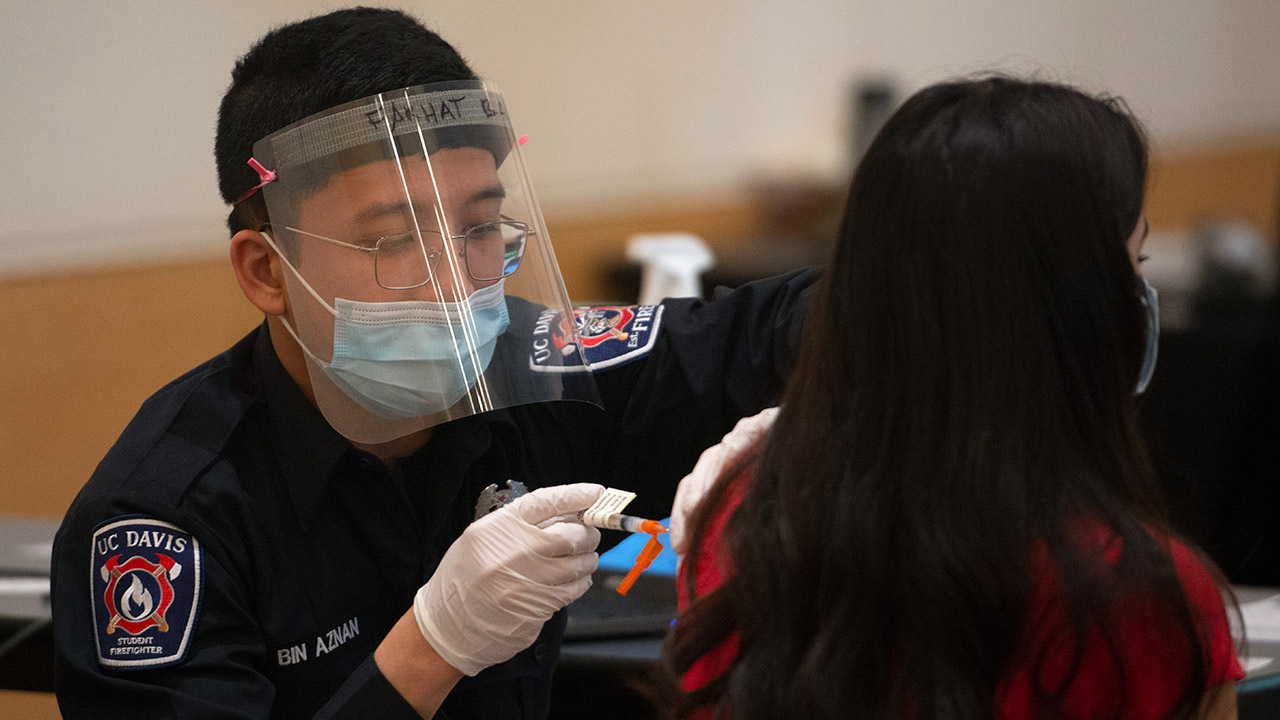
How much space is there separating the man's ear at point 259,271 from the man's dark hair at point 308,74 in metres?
0.02

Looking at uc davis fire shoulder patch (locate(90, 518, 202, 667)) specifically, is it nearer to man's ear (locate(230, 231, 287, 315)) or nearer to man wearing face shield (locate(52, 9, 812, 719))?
man wearing face shield (locate(52, 9, 812, 719))

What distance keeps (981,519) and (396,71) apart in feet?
2.54

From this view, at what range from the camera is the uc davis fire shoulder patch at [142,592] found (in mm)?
1028

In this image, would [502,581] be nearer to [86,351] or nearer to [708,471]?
[708,471]

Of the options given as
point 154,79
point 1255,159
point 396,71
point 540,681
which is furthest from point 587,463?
point 1255,159

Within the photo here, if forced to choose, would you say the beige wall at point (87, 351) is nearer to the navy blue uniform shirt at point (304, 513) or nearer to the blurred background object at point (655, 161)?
the blurred background object at point (655, 161)

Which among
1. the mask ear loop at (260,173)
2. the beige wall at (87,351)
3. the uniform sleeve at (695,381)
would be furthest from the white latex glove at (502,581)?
the beige wall at (87,351)

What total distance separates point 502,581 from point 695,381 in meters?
0.44

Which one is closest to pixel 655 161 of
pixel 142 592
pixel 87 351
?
pixel 87 351

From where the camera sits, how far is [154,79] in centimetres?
227

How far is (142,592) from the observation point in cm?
104

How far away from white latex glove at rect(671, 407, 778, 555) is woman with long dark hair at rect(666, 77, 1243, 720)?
151mm

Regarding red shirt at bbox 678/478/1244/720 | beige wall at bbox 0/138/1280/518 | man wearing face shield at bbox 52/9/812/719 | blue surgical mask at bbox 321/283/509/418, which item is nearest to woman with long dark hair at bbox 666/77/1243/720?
red shirt at bbox 678/478/1244/720

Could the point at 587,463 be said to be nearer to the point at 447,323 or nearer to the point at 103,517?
the point at 447,323
